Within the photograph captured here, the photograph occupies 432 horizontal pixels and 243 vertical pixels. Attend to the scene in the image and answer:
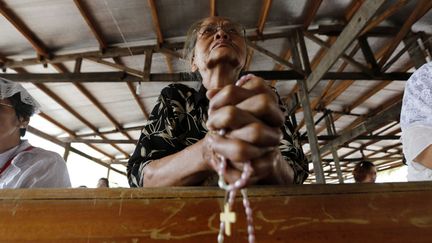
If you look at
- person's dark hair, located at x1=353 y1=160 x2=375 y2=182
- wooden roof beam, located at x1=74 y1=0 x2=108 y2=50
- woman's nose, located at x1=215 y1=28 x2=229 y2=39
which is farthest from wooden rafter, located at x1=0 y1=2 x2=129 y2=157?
person's dark hair, located at x1=353 y1=160 x2=375 y2=182

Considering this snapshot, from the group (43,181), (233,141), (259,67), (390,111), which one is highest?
(259,67)

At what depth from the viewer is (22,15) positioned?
308 centimetres

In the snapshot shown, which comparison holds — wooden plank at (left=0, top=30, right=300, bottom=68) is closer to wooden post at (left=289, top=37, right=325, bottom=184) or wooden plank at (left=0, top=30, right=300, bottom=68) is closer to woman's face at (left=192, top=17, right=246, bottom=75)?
wooden post at (left=289, top=37, right=325, bottom=184)

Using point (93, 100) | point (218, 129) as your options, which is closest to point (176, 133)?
point (218, 129)

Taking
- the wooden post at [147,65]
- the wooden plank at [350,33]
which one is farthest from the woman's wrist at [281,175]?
the wooden post at [147,65]

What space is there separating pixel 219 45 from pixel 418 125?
842 mm

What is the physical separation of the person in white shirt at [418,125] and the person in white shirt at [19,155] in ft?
5.16

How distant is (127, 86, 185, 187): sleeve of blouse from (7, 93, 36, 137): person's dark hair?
891 mm

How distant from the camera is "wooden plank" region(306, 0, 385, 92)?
85.7 inches

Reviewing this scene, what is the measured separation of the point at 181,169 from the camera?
62cm

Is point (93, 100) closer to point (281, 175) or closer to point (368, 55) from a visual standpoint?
point (368, 55)

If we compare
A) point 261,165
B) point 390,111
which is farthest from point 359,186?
point 390,111

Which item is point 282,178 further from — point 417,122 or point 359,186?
point 417,122

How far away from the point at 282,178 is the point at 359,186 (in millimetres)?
163
